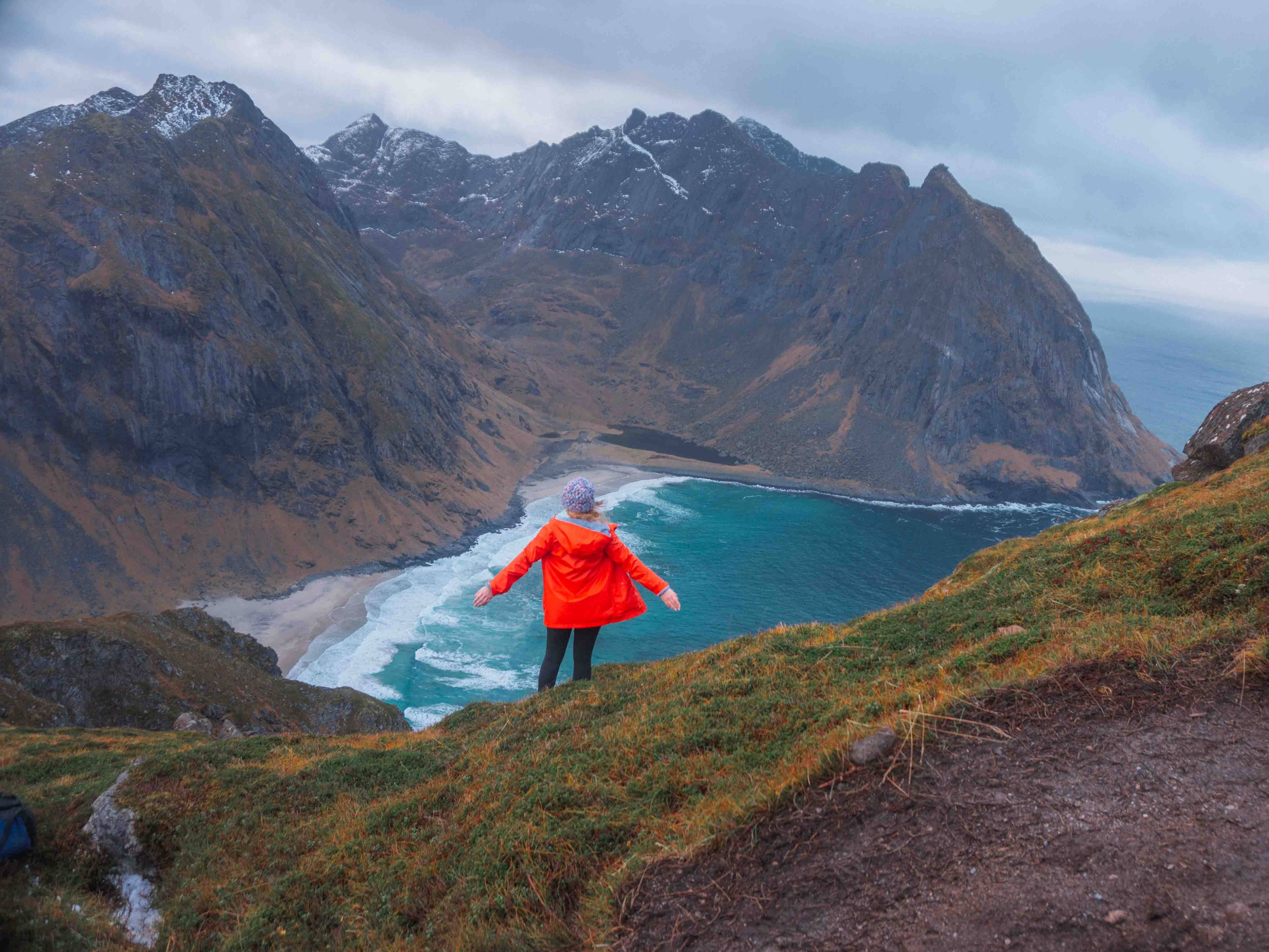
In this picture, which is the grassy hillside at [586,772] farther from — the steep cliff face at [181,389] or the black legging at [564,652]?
the steep cliff face at [181,389]

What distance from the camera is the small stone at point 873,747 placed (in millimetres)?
5012

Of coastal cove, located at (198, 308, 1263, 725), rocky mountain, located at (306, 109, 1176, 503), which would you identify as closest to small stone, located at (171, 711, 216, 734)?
coastal cove, located at (198, 308, 1263, 725)

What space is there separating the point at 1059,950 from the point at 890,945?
86cm

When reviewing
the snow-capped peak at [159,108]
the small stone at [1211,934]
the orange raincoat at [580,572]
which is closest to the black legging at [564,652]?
the orange raincoat at [580,572]

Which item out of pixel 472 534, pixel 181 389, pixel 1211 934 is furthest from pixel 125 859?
pixel 181 389

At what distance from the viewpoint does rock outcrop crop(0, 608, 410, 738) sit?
26703mm

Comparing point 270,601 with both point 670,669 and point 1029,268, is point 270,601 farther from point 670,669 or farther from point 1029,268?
point 1029,268

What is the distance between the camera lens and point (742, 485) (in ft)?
408

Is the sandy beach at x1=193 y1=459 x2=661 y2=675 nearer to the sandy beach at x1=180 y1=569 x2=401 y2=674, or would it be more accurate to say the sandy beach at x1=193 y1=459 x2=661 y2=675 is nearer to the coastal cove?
the sandy beach at x1=180 y1=569 x2=401 y2=674

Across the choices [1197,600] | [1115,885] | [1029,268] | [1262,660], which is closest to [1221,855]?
[1115,885]

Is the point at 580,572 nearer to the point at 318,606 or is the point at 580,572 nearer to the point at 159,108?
the point at 318,606

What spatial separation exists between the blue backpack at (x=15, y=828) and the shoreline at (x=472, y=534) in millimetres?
27816

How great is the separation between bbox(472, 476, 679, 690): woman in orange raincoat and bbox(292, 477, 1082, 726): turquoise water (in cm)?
2710

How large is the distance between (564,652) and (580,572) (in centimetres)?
129
